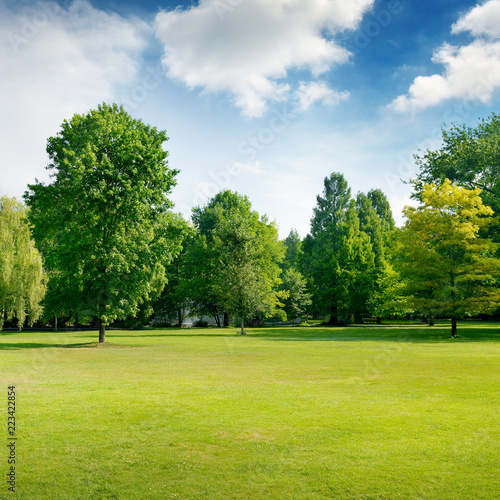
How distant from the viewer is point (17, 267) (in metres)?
43.7

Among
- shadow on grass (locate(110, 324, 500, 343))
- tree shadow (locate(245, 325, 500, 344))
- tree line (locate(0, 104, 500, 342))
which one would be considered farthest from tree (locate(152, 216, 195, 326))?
tree shadow (locate(245, 325, 500, 344))

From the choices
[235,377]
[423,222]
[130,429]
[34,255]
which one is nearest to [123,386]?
[235,377]

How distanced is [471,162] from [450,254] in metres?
12.7

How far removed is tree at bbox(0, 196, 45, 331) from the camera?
42375mm

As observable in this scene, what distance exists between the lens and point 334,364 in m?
19.7

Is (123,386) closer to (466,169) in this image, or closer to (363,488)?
(363,488)

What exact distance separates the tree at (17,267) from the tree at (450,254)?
34850mm

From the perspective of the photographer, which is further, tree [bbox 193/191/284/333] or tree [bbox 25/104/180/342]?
tree [bbox 193/191/284/333]

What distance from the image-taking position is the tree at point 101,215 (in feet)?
95.7

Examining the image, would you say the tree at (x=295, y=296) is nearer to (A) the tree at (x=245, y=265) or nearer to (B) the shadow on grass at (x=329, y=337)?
(A) the tree at (x=245, y=265)

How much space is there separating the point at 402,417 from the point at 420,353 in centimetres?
1593

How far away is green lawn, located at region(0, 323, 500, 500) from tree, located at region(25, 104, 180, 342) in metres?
13.8

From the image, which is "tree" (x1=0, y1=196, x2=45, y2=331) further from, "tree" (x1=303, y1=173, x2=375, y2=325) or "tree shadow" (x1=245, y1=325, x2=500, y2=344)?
"tree" (x1=303, y1=173, x2=375, y2=325)

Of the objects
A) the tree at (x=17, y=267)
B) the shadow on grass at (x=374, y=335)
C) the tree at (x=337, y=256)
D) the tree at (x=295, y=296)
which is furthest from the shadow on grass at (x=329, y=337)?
the tree at (x=295, y=296)
